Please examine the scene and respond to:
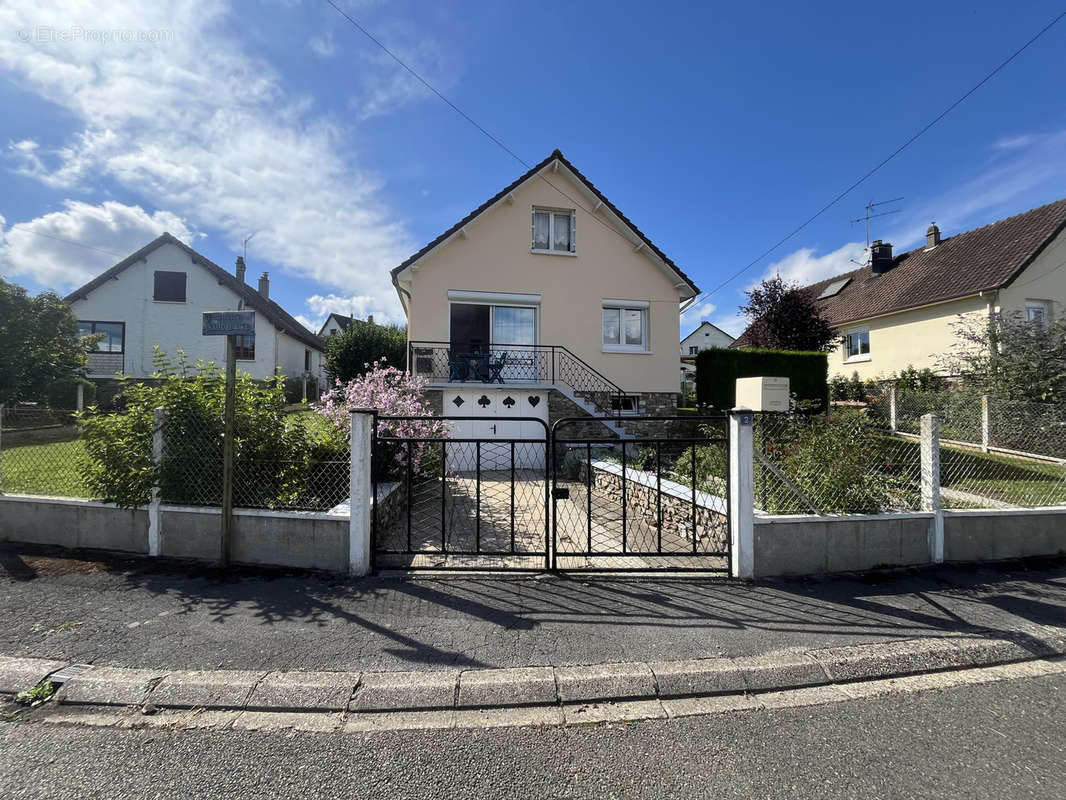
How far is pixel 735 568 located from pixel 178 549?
545 cm

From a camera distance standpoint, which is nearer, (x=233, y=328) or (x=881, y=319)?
(x=233, y=328)

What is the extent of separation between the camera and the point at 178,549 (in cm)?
462

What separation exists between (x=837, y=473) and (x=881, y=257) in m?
24.2

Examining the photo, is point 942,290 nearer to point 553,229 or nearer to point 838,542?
point 553,229

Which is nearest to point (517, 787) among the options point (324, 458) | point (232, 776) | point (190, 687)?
point (232, 776)

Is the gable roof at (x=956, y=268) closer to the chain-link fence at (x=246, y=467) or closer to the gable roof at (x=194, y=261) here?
the chain-link fence at (x=246, y=467)

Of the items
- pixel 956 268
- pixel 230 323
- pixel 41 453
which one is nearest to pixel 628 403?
pixel 230 323

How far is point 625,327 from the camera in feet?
45.7

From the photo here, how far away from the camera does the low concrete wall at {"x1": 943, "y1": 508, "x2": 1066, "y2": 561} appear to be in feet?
15.5

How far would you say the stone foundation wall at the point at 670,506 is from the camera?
4.95 m

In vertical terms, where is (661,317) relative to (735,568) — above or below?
above

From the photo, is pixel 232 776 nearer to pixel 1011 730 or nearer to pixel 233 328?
pixel 233 328

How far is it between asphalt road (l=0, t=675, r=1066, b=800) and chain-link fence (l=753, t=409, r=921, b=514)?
2.17 m

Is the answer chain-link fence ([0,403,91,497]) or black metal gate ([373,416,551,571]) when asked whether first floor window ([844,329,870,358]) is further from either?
chain-link fence ([0,403,91,497])
